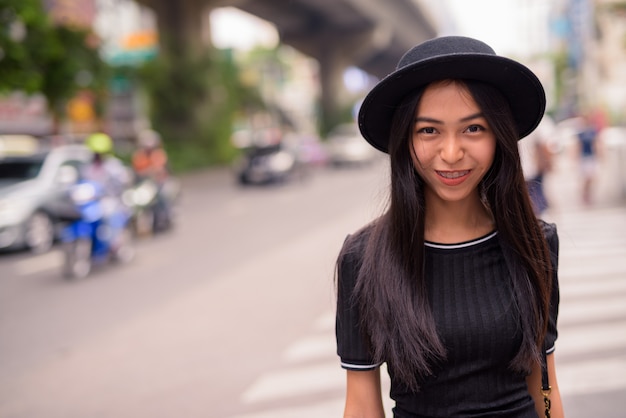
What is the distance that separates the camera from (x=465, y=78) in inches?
65.6

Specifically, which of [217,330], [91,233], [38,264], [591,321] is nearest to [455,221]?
[591,321]

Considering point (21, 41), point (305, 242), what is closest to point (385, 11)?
point (21, 41)

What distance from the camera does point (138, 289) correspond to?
813 cm

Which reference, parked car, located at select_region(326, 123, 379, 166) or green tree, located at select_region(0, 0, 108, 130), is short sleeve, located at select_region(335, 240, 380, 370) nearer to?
green tree, located at select_region(0, 0, 108, 130)

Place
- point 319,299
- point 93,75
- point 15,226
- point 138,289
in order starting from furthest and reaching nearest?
point 93,75
point 15,226
point 138,289
point 319,299

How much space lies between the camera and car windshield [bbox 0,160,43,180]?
11920 millimetres

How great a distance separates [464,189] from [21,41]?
1615 cm

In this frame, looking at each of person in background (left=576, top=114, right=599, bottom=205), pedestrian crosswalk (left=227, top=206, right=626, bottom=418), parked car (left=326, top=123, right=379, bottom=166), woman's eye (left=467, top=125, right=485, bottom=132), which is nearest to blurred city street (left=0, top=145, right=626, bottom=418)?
pedestrian crosswalk (left=227, top=206, right=626, bottom=418)

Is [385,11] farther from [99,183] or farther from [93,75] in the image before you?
[99,183]

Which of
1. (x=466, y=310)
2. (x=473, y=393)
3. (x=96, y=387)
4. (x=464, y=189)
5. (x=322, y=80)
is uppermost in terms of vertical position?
(x=322, y=80)

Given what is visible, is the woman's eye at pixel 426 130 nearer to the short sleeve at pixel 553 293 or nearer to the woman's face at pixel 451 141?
the woman's face at pixel 451 141

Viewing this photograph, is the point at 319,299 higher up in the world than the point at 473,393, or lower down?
lower down

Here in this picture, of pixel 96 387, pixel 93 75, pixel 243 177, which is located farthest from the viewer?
pixel 243 177

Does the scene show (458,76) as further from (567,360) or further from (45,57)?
(45,57)
